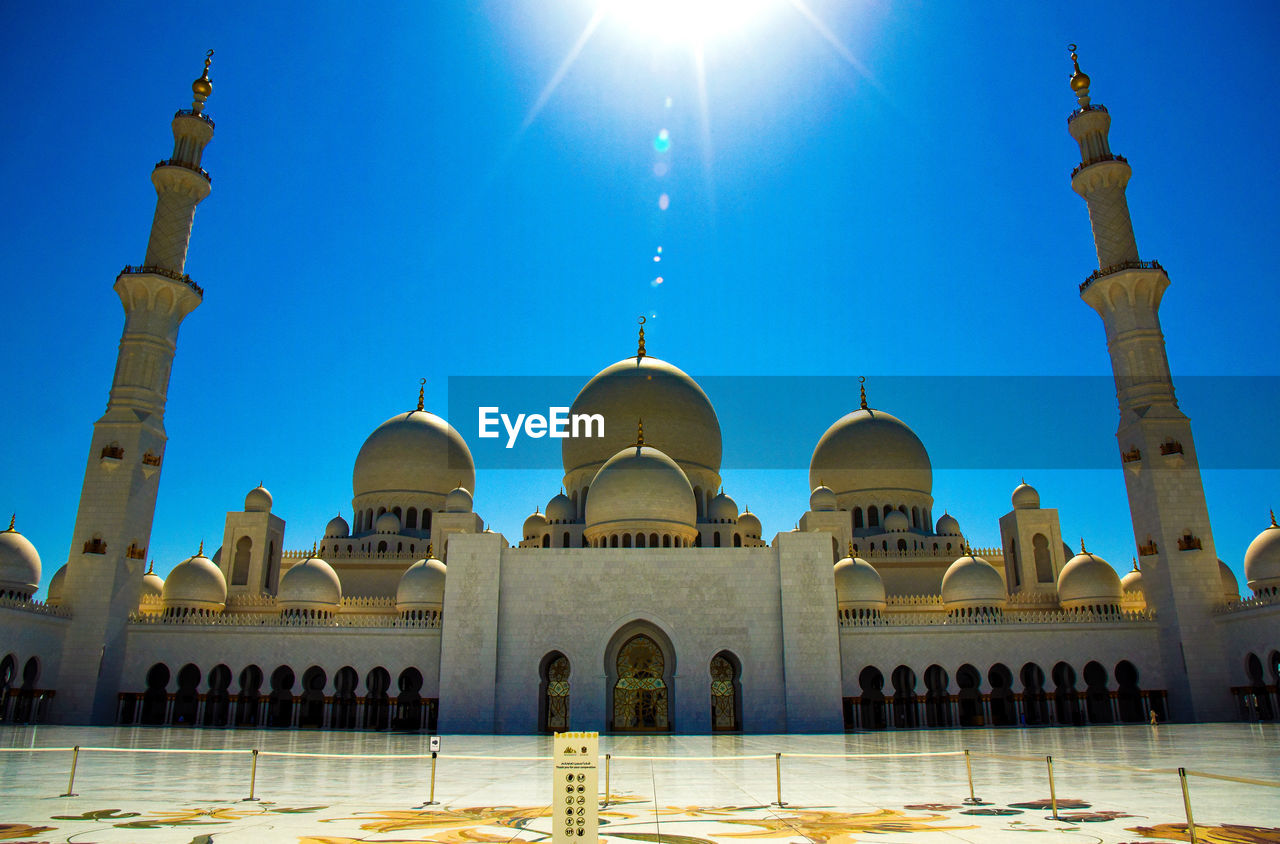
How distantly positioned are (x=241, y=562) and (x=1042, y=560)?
28.5 m

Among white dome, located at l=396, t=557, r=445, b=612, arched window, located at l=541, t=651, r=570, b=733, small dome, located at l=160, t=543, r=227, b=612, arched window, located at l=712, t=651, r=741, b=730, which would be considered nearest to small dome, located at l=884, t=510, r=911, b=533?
arched window, located at l=712, t=651, r=741, b=730

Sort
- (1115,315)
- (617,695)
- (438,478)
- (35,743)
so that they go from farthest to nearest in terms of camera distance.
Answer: (438,478), (1115,315), (617,695), (35,743)

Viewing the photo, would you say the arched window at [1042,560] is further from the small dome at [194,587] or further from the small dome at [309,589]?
the small dome at [194,587]

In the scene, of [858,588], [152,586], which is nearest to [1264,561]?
[858,588]

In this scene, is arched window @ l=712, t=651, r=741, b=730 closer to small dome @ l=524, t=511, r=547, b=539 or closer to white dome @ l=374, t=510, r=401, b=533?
small dome @ l=524, t=511, r=547, b=539

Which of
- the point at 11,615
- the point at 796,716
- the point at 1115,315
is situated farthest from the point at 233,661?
the point at 1115,315

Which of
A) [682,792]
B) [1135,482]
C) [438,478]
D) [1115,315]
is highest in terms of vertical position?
[1115,315]

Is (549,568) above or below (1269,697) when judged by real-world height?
above

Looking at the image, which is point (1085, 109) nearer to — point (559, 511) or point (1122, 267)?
point (1122, 267)

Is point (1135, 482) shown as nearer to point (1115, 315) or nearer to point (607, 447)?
point (1115, 315)

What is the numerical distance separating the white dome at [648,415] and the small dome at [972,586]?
875 cm

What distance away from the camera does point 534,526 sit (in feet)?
97.1

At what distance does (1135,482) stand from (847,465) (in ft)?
34.7

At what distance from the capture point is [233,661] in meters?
24.6
